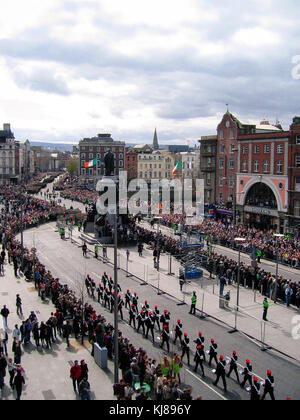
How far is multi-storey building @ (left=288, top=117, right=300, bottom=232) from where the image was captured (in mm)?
45906

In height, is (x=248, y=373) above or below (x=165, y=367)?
below

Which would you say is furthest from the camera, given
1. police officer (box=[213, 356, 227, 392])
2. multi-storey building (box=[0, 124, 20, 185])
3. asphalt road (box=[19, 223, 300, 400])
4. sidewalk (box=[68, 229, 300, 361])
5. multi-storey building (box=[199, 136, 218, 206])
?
multi-storey building (box=[0, 124, 20, 185])

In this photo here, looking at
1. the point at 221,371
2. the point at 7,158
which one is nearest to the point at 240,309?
the point at 221,371

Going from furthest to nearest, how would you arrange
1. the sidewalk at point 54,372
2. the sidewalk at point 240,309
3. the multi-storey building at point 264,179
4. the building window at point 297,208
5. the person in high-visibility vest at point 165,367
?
the multi-storey building at point 264,179, the building window at point 297,208, the sidewalk at point 240,309, the person in high-visibility vest at point 165,367, the sidewalk at point 54,372

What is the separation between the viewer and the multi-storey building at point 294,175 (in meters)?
45.9

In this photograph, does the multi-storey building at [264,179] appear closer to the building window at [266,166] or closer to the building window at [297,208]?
the building window at [266,166]

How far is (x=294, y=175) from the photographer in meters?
46.4

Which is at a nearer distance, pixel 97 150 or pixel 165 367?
pixel 165 367

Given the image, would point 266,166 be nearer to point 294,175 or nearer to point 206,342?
point 294,175

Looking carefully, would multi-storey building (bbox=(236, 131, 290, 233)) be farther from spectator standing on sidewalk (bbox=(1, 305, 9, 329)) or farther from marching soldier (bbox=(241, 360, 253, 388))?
marching soldier (bbox=(241, 360, 253, 388))

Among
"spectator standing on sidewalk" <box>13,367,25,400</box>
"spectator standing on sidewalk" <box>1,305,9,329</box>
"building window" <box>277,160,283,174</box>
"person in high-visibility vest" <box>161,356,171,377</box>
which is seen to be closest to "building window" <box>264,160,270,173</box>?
"building window" <box>277,160,283,174</box>

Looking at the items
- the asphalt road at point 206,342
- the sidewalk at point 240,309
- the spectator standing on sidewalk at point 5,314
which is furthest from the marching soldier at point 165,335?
the spectator standing on sidewalk at point 5,314

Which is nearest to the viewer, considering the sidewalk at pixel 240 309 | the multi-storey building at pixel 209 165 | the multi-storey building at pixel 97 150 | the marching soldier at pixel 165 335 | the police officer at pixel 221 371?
the police officer at pixel 221 371
